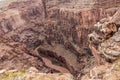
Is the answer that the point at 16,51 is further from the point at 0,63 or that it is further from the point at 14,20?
the point at 14,20

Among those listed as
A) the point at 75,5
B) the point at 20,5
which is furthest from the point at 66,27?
the point at 20,5

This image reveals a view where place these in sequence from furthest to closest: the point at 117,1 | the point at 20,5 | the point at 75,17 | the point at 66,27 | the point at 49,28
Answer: the point at 20,5
the point at 49,28
the point at 66,27
the point at 75,17
the point at 117,1

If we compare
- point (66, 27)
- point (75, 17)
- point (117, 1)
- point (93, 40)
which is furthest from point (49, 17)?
point (93, 40)

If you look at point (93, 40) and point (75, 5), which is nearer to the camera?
point (93, 40)

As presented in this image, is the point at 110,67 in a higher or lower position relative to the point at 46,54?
higher

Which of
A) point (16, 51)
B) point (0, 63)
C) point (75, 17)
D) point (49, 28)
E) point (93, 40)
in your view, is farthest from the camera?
point (49, 28)

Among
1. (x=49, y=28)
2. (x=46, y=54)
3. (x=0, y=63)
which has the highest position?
(x=0, y=63)
